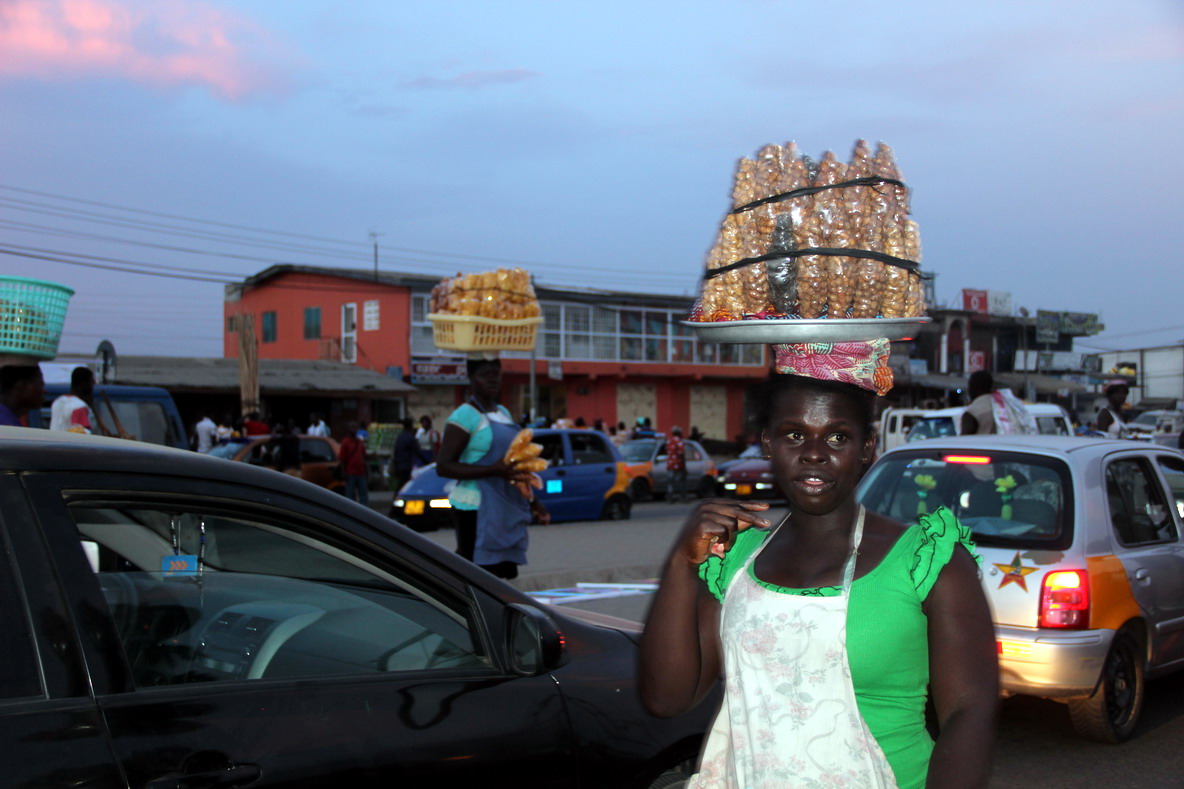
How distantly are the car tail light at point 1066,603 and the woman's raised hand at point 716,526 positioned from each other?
11.9 ft

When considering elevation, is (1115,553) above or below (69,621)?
below

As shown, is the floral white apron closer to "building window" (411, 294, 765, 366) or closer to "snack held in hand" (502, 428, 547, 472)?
"snack held in hand" (502, 428, 547, 472)

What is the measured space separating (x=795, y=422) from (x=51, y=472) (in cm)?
154

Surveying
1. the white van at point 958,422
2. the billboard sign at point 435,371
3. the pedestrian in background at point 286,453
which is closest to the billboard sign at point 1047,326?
the billboard sign at point 435,371

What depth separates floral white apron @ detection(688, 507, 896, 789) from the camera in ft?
6.35

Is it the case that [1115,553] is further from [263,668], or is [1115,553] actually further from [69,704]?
[69,704]

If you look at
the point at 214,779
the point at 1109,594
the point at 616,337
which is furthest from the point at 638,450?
the point at 214,779

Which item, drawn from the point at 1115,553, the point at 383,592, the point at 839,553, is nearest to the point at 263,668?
the point at 383,592

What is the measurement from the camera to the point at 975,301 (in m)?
52.7

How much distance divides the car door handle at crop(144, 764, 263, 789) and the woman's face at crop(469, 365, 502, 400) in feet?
13.4

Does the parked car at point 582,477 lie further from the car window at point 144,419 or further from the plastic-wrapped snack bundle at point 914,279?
the plastic-wrapped snack bundle at point 914,279

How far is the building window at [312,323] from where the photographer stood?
127ft

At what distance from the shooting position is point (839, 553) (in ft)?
6.84

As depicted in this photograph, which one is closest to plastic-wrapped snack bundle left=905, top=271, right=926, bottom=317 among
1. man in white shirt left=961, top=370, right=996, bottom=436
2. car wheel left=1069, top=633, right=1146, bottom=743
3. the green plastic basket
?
car wheel left=1069, top=633, right=1146, bottom=743
